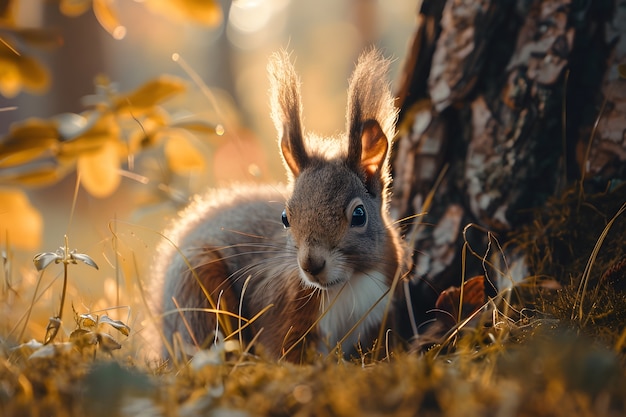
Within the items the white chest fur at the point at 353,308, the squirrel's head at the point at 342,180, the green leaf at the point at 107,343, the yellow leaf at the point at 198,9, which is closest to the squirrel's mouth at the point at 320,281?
the squirrel's head at the point at 342,180

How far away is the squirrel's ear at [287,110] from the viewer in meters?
2.18

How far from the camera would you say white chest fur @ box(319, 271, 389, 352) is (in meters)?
2.16

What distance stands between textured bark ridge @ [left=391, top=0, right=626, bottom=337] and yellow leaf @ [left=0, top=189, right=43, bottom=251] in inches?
53.7

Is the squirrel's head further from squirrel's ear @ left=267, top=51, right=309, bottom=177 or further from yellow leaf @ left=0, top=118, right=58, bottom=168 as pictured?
yellow leaf @ left=0, top=118, right=58, bottom=168

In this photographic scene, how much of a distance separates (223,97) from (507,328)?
206cm

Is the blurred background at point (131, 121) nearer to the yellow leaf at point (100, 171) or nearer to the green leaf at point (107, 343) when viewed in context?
the yellow leaf at point (100, 171)

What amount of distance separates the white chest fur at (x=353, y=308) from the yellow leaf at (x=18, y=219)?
1083mm

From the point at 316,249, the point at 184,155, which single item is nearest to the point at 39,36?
the point at 184,155

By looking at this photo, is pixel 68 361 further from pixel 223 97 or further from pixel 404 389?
pixel 223 97

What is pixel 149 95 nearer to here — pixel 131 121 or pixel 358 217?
pixel 131 121

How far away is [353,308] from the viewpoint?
7.10 feet

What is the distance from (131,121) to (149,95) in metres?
0.67

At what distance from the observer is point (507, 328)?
1.59m

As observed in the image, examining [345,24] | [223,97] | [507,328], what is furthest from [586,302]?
[345,24]
